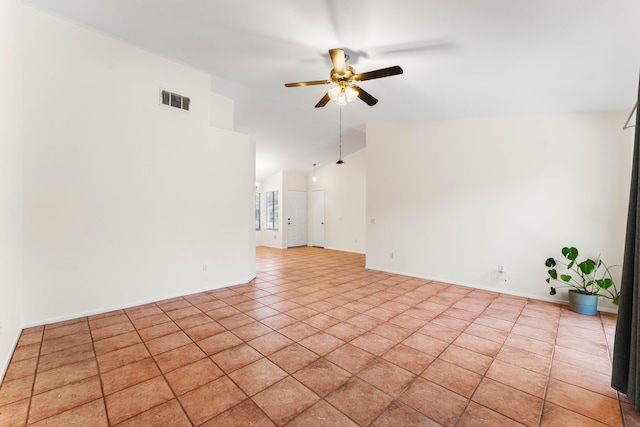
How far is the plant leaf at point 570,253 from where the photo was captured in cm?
384

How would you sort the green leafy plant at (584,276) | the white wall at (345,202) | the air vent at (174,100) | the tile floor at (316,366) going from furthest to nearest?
the white wall at (345,202), the air vent at (174,100), the green leafy plant at (584,276), the tile floor at (316,366)

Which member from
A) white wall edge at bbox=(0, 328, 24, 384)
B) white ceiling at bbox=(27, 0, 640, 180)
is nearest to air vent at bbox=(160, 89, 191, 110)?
white ceiling at bbox=(27, 0, 640, 180)

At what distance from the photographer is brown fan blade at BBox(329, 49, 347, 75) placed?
2834 mm

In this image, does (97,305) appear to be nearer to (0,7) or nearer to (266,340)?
(266,340)

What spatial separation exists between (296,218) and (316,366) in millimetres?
7860

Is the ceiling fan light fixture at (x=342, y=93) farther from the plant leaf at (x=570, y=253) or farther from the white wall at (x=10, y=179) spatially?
the plant leaf at (x=570, y=253)

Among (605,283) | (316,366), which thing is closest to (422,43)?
(316,366)

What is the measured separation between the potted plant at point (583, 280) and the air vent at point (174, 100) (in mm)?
6018

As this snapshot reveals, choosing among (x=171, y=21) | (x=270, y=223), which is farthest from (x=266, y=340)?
(x=270, y=223)

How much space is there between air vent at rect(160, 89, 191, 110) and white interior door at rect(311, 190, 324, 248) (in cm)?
615

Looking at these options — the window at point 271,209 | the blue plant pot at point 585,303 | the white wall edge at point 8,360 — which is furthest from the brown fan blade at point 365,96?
the window at point 271,209

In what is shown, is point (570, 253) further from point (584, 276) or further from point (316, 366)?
point (316, 366)

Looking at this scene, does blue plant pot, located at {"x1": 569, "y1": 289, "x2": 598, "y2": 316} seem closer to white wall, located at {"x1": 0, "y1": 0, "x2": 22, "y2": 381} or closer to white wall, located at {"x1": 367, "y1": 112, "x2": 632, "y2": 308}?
white wall, located at {"x1": 367, "y1": 112, "x2": 632, "y2": 308}

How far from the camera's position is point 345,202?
916 centimetres
